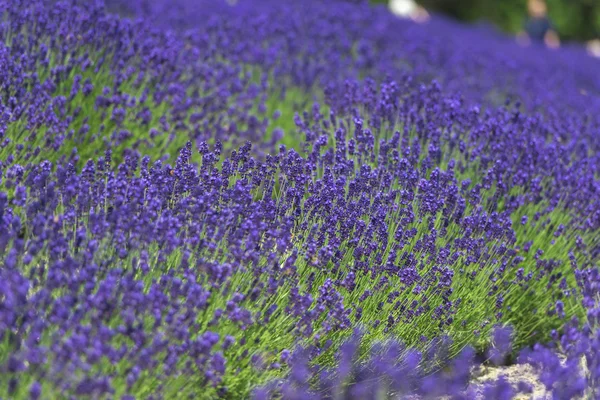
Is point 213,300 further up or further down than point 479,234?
further down

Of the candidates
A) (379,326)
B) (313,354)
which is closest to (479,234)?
(379,326)

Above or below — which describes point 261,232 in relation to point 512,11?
below

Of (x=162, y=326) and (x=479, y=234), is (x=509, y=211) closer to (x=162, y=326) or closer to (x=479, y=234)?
(x=479, y=234)

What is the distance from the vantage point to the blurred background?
13.2 meters

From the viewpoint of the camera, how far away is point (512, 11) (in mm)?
13180

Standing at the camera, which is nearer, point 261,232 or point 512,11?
point 261,232

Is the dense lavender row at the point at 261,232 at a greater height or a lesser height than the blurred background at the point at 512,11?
lesser

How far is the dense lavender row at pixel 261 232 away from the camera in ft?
7.68

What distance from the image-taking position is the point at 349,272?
9.72ft

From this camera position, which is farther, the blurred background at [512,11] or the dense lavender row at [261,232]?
the blurred background at [512,11]

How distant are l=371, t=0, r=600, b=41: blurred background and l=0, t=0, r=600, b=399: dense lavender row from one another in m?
8.31

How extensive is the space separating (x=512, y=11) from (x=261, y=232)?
11.4 metres

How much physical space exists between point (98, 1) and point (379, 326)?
260 cm

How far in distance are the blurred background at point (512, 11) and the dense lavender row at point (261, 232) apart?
8312mm
